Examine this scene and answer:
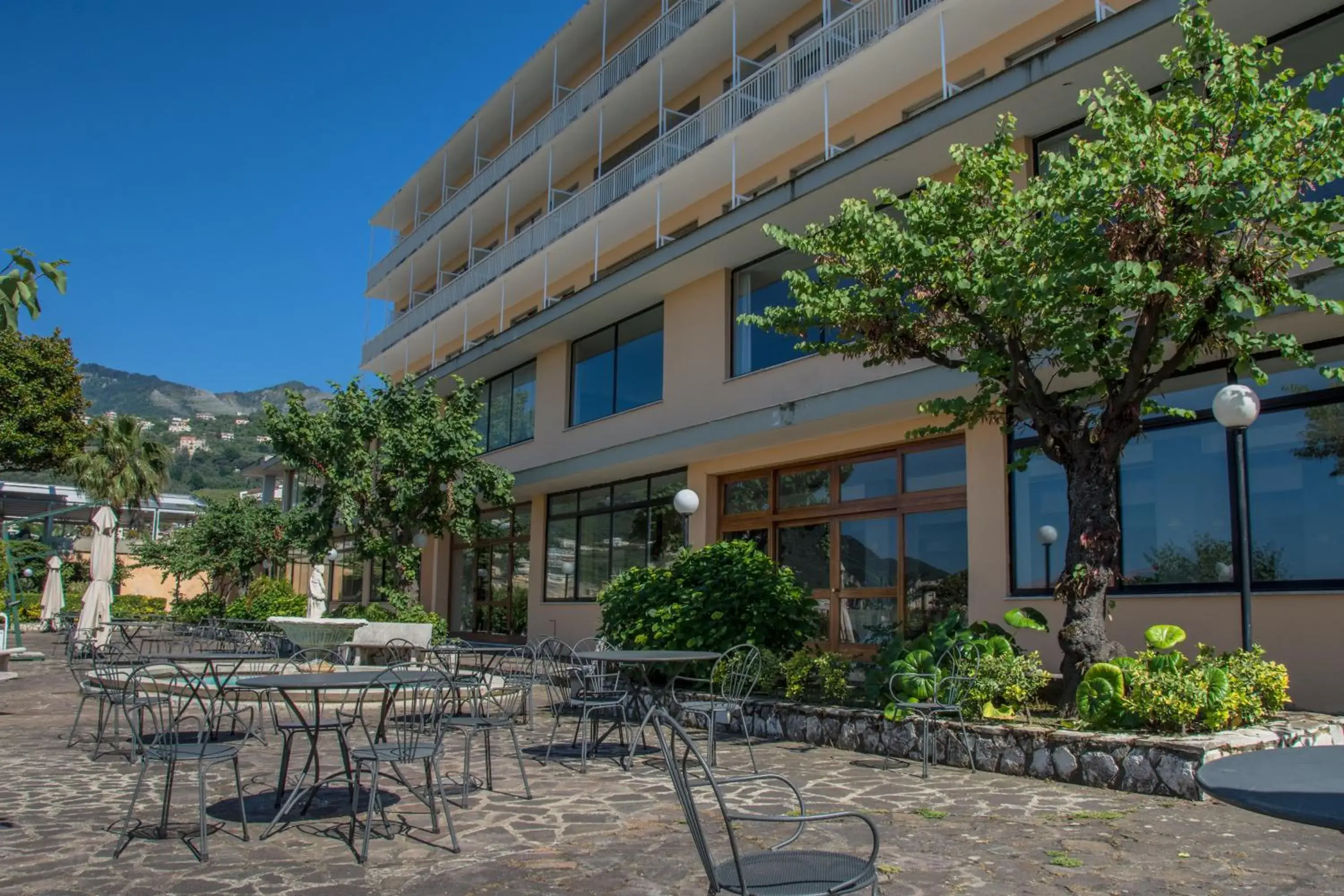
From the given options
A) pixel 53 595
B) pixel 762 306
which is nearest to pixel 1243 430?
pixel 762 306

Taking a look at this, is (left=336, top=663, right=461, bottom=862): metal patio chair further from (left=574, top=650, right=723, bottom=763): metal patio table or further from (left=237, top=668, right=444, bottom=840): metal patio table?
(left=574, top=650, right=723, bottom=763): metal patio table

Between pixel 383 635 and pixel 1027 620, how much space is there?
10032 mm

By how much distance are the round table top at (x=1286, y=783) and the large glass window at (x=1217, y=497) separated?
704cm

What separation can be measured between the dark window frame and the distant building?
381 ft

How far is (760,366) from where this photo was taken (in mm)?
15508

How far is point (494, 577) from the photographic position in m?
23.0

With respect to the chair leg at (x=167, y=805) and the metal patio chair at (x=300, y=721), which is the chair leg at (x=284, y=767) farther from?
the chair leg at (x=167, y=805)

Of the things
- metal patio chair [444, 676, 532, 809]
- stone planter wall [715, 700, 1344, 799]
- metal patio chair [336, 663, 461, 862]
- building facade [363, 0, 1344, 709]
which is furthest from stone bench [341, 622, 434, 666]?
metal patio chair [336, 663, 461, 862]

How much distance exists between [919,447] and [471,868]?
930 centimetres

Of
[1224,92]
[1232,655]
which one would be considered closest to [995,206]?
[1224,92]

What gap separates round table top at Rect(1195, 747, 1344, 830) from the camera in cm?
262

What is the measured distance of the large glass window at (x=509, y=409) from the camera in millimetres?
22016

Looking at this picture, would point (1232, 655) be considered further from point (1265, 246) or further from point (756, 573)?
point (756, 573)

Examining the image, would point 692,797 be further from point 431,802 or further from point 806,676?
point 806,676
